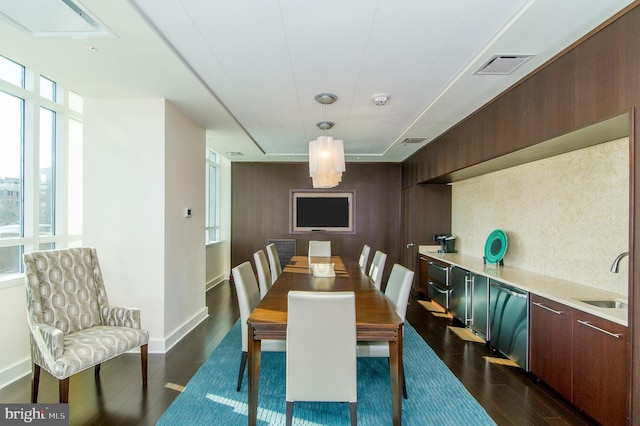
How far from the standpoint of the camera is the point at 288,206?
23.9 feet

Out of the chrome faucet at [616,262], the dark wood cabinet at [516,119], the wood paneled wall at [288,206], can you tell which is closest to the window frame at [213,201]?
the wood paneled wall at [288,206]

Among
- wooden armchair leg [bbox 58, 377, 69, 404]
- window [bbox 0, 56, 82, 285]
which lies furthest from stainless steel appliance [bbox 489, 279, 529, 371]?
window [bbox 0, 56, 82, 285]

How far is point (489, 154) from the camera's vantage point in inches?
135

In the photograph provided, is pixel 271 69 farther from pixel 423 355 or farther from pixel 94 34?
pixel 423 355

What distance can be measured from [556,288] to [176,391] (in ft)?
10.6

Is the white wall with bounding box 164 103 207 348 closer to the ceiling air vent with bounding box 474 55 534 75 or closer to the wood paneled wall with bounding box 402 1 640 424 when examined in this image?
the ceiling air vent with bounding box 474 55 534 75

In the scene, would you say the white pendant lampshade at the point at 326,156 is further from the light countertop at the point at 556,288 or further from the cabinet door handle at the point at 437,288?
the cabinet door handle at the point at 437,288

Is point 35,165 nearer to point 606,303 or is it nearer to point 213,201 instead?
point 213,201

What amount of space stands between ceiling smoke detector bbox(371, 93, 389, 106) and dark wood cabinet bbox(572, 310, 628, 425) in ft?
8.02

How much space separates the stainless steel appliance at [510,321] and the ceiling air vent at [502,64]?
187cm

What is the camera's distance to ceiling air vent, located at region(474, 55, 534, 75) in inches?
98.5

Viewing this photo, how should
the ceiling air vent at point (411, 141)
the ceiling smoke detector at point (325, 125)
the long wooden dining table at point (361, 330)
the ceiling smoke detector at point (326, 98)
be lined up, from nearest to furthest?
the long wooden dining table at point (361, 330) < the ceiling smoke detector at point (326, 98) < the ceiling smoke detector at point (325, 125) < the ceiling air vent at point (411, 141)

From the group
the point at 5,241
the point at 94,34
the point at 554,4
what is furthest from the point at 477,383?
the point at 5,241

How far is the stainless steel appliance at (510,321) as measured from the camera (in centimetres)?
292
